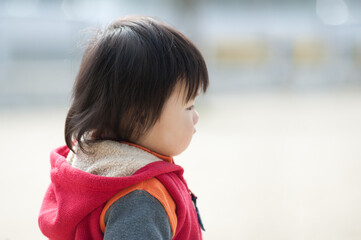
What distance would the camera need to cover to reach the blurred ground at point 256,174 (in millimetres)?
2541

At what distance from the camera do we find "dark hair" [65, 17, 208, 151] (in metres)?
0.93

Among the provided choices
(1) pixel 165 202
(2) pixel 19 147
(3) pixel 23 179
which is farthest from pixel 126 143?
(2) pixel 19 147

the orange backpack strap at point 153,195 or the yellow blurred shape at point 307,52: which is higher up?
the orange backpack strap at point 153,195

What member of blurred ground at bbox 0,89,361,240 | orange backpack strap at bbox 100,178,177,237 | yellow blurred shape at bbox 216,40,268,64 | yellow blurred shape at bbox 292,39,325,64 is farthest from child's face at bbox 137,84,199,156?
yellow blurred shape at bbox 292,39,325,64

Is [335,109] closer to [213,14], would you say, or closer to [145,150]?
[145,150]

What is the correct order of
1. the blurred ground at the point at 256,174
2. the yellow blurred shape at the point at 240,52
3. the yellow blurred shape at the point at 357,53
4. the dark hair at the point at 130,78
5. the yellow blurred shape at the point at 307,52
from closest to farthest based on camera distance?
the dark hair at the point at 130,78
the blurred ground at the point at 256,174
the yellow blurred shape at the point at 240,52
the yellow blurred shape at the point at 307,52
the yellow blurred shape at the point at 357,53

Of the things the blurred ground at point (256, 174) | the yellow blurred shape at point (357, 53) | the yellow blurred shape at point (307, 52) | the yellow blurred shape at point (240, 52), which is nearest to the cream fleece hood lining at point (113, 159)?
the blurred ground at point (256, 174)

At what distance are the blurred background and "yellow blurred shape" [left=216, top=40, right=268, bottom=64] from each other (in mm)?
38

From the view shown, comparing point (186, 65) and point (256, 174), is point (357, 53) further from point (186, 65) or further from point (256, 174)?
point (186, 65)

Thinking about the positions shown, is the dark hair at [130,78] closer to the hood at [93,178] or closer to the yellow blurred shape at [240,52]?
the hood at [93,178]

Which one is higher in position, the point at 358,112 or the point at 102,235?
the point at 102,235

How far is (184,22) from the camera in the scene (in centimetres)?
1039

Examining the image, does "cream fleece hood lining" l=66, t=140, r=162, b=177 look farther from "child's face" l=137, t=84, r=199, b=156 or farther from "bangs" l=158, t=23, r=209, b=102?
"bangs" l=158, t=23, r=209, b=102

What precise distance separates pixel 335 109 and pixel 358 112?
0.55m
